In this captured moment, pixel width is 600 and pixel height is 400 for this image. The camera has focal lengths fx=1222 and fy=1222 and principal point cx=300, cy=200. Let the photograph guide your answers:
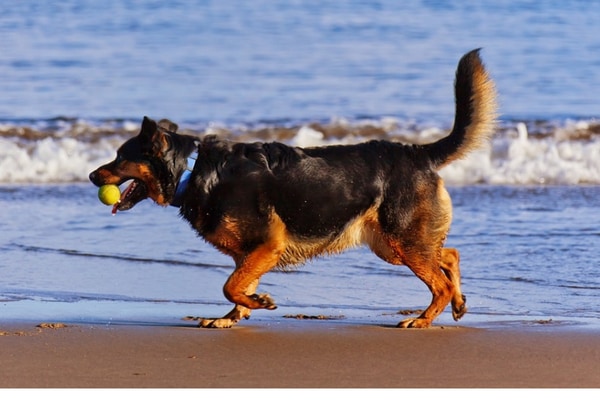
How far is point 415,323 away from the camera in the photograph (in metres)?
5.64

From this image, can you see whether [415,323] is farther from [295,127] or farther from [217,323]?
[295,127]

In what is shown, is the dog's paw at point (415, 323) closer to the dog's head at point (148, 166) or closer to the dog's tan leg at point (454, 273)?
the dog's tan leg at point (454, 273)

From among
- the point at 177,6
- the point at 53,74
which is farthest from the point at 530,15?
the point at 53,74

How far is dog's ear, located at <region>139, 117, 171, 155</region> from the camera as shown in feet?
18.8

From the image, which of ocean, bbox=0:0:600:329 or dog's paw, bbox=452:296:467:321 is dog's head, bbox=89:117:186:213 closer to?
ocean, bbox=0:0:600:329

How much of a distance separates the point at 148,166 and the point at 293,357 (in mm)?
1443

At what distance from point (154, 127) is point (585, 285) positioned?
2.50 meters

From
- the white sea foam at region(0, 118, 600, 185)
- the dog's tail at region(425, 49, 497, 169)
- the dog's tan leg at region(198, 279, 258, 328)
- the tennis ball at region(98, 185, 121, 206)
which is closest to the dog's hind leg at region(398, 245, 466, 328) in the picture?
the dog's tail at region(425, 49, 497, 169)

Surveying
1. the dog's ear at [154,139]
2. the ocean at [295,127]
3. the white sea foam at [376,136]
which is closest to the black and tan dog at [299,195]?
the dog's ear at [154,139]

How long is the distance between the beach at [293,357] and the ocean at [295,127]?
31 centimetres

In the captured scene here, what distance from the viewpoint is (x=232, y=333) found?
550 centimetres

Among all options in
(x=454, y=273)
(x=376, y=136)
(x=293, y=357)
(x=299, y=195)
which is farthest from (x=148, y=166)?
(x=376, y=136)

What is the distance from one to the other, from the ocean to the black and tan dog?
13.8 inches

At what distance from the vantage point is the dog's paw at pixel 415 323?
563 cm
